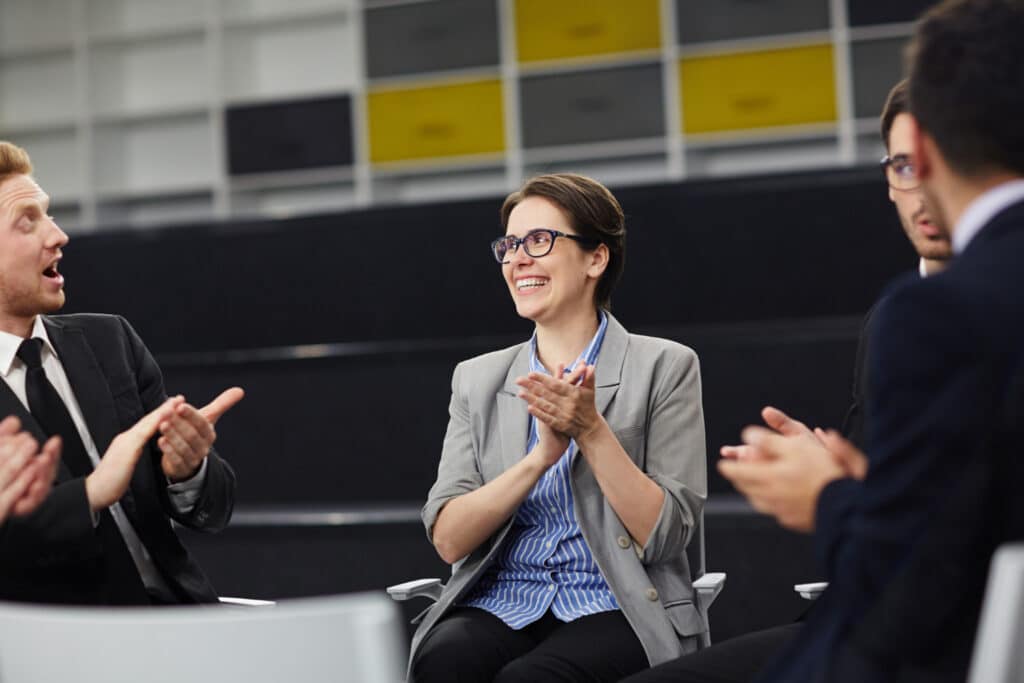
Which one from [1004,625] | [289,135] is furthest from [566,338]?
[289,135]

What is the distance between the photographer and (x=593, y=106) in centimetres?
663

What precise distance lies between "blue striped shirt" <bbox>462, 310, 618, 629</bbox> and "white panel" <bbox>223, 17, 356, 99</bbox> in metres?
5.50

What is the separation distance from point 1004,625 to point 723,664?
0.85 m

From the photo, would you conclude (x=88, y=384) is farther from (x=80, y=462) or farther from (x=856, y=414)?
(x=856, y=414)

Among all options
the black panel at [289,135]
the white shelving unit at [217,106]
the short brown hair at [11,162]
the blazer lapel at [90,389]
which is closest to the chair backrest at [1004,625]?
the blazer lapel at [90,389]

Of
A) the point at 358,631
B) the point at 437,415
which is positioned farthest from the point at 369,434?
the point at 358,631

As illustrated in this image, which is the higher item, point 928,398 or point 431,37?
point 431,37

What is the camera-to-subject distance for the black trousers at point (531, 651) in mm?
1896

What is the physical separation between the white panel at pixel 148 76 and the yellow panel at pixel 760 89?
3182mm

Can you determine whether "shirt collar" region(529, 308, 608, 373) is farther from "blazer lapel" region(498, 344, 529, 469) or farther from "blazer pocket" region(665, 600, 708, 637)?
"blazer pocket" region(665, 600, 708, 637)

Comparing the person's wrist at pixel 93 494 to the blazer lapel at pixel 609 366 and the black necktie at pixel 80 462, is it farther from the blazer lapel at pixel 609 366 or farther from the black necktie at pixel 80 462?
the blazer lapel at pixel 609 366

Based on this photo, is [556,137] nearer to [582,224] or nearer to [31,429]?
[582,224]

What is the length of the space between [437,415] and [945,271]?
94.4 inches

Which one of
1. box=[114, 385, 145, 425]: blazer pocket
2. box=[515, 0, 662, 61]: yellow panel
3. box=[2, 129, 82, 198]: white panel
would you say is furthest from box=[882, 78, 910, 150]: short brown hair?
box=[2, 129, 82, 198]: white panel
